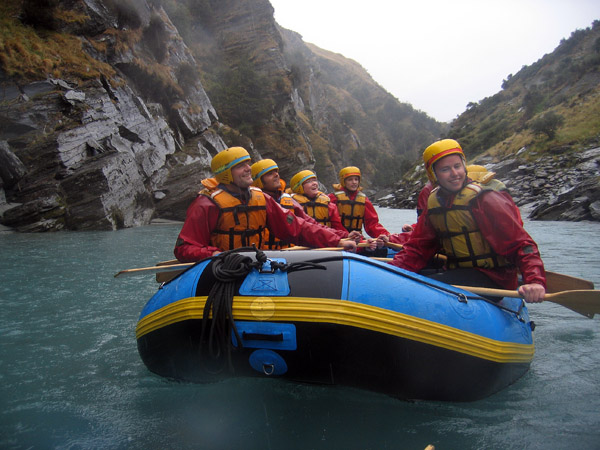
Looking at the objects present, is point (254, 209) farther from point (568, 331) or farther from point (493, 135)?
point (493, 135)

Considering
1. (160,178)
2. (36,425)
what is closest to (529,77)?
(160,178)

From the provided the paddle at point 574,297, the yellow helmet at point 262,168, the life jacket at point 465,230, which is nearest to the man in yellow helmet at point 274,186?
the yellow helmet at point 262,168

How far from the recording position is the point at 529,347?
9.29 feet

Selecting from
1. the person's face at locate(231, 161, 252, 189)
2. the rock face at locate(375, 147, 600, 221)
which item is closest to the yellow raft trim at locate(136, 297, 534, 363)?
the person's face at locate(231, 161, 252, 189)

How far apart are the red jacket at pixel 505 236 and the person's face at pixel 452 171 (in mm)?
122

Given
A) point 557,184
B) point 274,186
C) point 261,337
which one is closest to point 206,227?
point 261,337

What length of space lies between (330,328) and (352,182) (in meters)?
5.11

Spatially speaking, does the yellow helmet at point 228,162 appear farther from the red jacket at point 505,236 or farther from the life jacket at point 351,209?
the life jacket at point 351,209

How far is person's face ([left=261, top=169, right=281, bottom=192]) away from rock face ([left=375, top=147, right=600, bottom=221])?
16.3 meters

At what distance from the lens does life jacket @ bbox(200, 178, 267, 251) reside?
358cm

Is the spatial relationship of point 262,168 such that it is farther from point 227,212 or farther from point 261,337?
point 261,337

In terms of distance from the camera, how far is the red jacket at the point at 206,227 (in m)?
3.34

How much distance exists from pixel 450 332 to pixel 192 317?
156 centimetres

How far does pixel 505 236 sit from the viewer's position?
8.85ft
